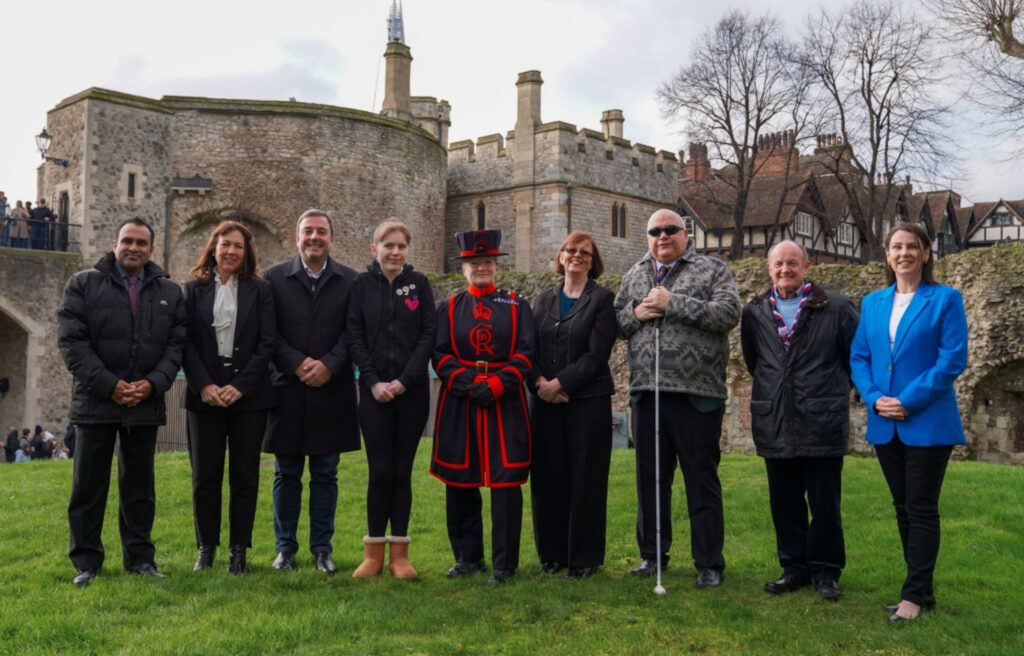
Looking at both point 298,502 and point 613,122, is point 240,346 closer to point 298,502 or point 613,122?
point 298,502

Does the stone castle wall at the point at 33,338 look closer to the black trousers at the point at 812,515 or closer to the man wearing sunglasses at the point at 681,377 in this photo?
the man wearing sunglasses at the point at 681,377

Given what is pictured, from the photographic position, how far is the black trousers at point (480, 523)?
19.1 ft

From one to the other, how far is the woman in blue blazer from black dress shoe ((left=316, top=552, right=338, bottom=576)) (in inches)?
138

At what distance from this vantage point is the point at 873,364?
534cm

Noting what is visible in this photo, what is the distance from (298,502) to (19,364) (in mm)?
21795

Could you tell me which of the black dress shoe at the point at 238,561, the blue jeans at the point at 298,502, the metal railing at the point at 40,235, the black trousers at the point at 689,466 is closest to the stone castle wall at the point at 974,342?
the black trousers at the point at 689,466

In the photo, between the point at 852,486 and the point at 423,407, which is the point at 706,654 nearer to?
the point at 423,407

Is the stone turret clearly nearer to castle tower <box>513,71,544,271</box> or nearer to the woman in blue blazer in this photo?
castle tower <box>513,71,544,271</box>

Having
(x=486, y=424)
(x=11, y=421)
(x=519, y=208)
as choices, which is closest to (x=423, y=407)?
(x=486, y=424)

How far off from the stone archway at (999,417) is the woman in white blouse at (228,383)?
41.4ft

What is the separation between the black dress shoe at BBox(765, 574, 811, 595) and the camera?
5496 mm

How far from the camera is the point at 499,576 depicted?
5746mm

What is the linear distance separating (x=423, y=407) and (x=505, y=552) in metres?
1.12

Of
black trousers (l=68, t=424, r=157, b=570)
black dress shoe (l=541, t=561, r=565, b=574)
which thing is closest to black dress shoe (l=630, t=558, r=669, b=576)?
black dress shoe (l=541, t=561, r=565, b=574)
